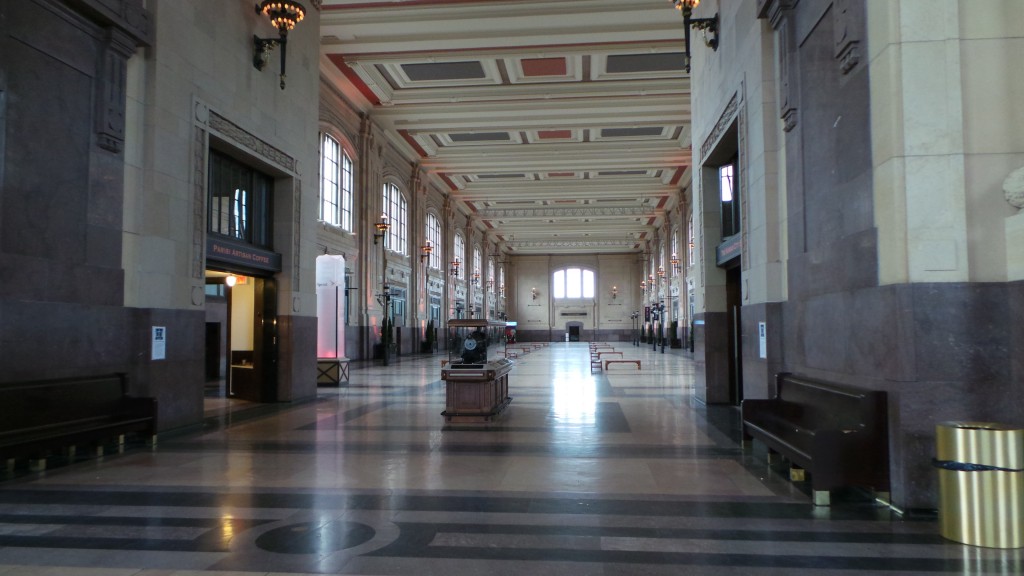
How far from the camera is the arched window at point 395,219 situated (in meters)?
28.2

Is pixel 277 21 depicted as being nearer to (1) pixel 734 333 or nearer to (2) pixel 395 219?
(1) pixel 734 333

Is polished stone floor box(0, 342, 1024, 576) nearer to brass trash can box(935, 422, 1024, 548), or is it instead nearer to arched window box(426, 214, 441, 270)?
brass trash can box(935, 422, 1024, 548)

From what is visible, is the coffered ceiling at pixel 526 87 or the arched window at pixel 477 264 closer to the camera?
the coffered ceiling at pixel 526 87

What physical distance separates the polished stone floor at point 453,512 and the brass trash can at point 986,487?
121 millimetres

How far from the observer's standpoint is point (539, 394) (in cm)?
1273

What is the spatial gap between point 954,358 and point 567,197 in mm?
32553

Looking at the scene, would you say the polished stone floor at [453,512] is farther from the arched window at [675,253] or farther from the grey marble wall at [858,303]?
the arched window at [675,253]

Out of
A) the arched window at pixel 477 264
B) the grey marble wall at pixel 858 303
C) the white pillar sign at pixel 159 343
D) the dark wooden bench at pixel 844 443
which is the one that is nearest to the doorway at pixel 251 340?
the white pillar sign at pixel 159 343

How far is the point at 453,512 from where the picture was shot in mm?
4680

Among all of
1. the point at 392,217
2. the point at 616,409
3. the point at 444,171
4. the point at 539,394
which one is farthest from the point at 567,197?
the point at 616,409

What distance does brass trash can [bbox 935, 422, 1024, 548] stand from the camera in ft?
12.6

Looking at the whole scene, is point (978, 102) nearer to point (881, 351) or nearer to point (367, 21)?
point (881, 351)

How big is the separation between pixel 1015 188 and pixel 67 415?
8.56 metres

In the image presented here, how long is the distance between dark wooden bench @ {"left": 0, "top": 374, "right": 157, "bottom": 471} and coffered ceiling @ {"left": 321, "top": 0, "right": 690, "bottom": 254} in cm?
1160
